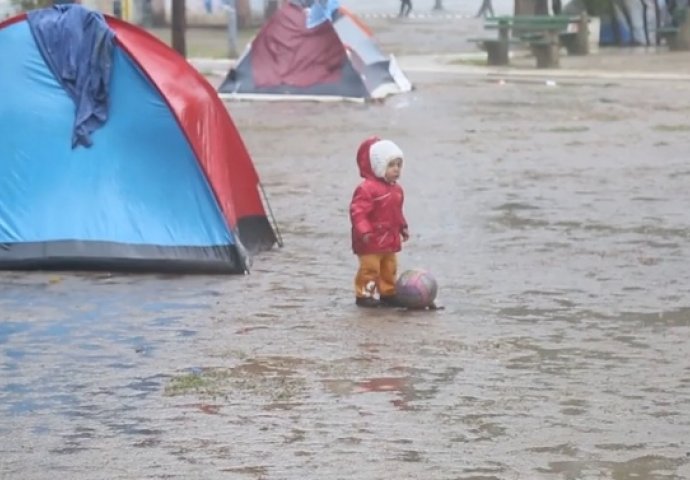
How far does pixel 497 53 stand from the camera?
104ft

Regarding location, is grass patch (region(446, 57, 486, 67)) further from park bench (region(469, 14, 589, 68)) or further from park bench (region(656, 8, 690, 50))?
park bench (region(656, 8, 690, 50))

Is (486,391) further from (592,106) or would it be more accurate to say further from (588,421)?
(592,106)

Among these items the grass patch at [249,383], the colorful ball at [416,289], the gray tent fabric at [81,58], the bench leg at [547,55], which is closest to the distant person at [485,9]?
the bench leg at [547,55]

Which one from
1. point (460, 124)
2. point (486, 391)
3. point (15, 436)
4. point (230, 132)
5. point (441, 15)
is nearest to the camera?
point (15, 436)

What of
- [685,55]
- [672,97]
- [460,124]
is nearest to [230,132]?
[460,124]

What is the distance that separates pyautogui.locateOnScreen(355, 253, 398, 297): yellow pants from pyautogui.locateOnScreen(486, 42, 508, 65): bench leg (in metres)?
21.7

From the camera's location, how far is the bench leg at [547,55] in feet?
99.3

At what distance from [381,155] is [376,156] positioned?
4 centimetres

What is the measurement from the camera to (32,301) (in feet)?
34.0

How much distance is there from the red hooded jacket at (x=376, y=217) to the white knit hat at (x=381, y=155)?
6cm

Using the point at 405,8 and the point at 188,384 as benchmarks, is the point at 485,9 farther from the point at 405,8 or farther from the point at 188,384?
the point at 188,384

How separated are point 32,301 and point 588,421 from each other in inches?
167

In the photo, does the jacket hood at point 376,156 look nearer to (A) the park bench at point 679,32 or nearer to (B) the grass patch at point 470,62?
(B) the grass patch at point 470,62

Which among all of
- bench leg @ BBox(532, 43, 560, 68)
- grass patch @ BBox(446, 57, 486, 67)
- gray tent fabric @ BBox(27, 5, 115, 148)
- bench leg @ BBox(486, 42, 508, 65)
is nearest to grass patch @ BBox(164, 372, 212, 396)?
gray tent fabric @ BBox(27, 5, 115, 148)
